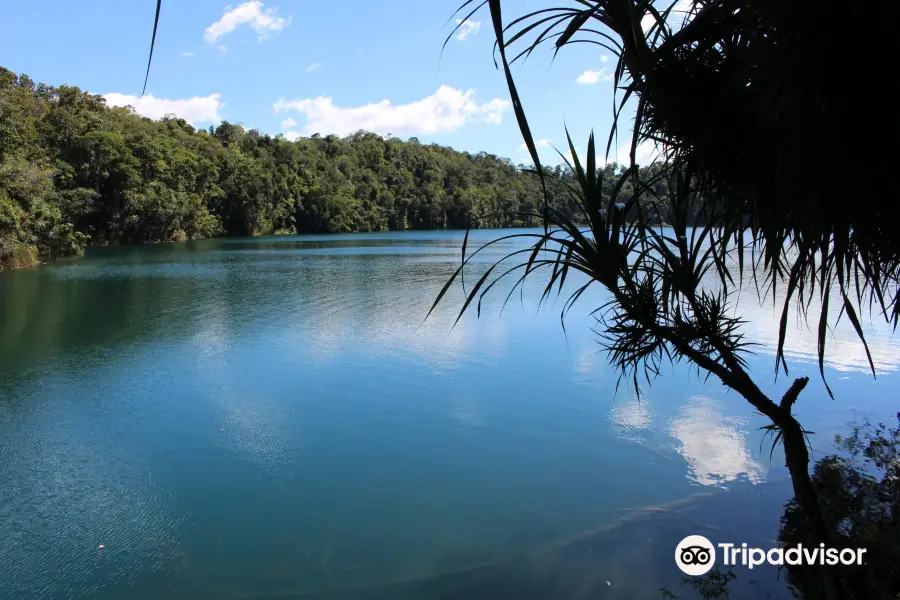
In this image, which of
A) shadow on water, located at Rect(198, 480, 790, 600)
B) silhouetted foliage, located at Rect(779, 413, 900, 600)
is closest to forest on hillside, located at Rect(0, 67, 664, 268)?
silhouetted foliage, located at Rect(779, 413, 900, 600)

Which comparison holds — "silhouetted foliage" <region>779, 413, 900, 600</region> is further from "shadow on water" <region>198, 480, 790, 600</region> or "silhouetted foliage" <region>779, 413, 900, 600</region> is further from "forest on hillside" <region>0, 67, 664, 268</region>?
"forest on hillside" <region>0, 67, 664, 268</region>

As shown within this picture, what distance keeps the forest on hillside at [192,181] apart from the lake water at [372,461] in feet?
8.11

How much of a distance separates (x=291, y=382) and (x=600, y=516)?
13.8 feet

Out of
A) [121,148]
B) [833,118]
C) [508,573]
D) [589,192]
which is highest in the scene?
[121,148]

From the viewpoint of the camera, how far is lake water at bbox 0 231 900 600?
3.49 metres

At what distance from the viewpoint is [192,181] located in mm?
39438

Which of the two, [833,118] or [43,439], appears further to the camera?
[43,439]

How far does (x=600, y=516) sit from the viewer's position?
4.09 metres

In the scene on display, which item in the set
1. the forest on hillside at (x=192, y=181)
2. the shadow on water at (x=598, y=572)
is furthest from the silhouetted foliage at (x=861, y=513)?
the forest on hillside at (x=192, y=181)

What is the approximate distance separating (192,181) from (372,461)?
128ft

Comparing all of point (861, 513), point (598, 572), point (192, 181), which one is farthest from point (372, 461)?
point (192, 181)

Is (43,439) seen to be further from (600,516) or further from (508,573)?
(600,516)

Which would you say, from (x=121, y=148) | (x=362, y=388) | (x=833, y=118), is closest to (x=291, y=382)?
(x=362, y=388)

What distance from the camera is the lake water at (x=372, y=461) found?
349 centimetres
